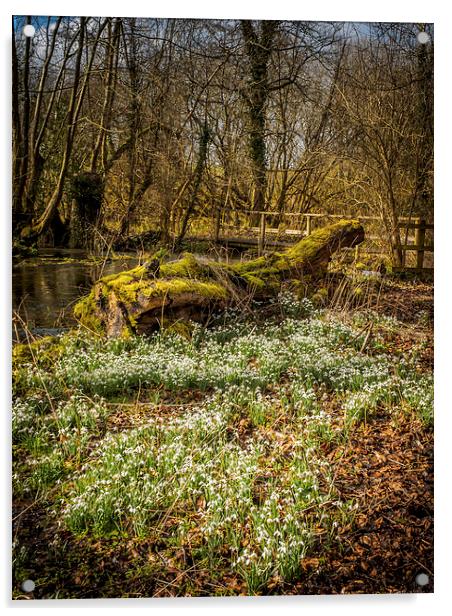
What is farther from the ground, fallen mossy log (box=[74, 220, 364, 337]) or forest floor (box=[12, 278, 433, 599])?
fallen mossy log (box=[74, 220, 364, 337])

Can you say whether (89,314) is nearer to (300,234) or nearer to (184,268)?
(184,268)

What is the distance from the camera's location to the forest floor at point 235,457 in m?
3.55

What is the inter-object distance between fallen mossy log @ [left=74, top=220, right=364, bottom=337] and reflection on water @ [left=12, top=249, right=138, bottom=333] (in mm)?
81

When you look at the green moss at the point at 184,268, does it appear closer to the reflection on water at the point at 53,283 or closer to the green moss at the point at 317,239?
the reflection on water at the point at 53,283

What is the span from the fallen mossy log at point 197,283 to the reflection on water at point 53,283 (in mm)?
81

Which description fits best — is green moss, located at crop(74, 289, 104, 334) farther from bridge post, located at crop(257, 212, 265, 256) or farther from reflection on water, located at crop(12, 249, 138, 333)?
bridge post, located at crop(257, 212, 265, 256)

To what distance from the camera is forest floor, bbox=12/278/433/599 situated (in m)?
3.55

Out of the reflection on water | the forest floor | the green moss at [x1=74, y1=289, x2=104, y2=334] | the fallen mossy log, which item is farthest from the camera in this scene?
the fallen mossy log

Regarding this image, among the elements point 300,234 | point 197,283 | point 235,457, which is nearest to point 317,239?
point 300,234

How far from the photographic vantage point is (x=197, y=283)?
4168 millimetres

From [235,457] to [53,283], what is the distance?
166cm

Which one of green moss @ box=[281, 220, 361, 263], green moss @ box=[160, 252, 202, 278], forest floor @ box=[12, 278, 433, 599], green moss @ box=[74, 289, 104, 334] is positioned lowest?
forest floor @ box=[12, 278, 433, 599]

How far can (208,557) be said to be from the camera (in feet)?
11.6

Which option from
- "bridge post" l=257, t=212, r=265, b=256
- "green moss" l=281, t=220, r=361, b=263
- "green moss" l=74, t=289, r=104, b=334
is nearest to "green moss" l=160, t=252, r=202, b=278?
"bridge post" l=257, t=212, r=265, b=256
